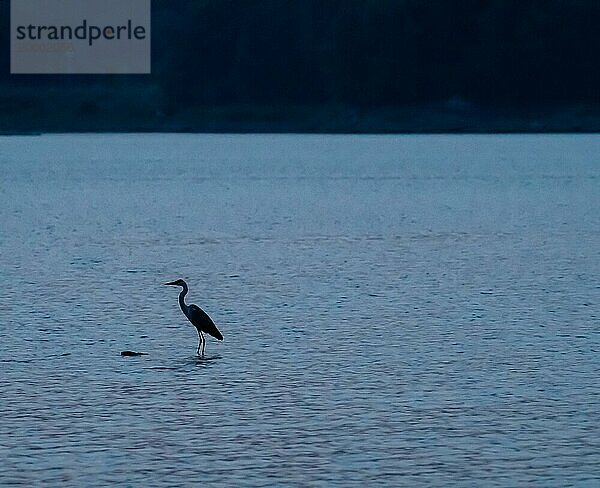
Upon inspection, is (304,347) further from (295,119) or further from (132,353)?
(295,119)

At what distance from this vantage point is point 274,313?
16.8 m

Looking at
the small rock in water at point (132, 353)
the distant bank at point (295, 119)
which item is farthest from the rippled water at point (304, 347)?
the distant bank at point (295, 119)

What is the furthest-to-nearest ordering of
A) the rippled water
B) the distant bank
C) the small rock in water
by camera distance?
the distant bank, the small rock in water, the rippled water

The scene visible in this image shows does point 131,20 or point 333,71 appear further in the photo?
point 131,20

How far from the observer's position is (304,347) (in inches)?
572

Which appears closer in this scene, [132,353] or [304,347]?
[132,353]

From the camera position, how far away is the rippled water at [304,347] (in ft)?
34.0

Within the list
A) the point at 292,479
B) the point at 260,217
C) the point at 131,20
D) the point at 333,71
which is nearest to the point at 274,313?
the point at 292,479

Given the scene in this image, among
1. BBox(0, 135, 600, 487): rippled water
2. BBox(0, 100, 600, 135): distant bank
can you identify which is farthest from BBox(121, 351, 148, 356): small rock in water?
BBox(0, 100, 600, 135): distant bank

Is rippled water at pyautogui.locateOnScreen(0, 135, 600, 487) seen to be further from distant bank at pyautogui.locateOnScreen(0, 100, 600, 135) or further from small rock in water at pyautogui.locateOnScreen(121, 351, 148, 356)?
distant bank at pyautogui.locateOnScreen(0, 100, 600, 135)

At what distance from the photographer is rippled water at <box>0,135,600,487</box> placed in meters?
10.4

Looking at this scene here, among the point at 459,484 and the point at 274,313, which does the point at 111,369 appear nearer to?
the point at 274,313

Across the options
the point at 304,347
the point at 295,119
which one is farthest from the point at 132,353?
the point at 295,119

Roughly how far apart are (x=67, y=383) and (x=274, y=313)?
4340 millimetres
